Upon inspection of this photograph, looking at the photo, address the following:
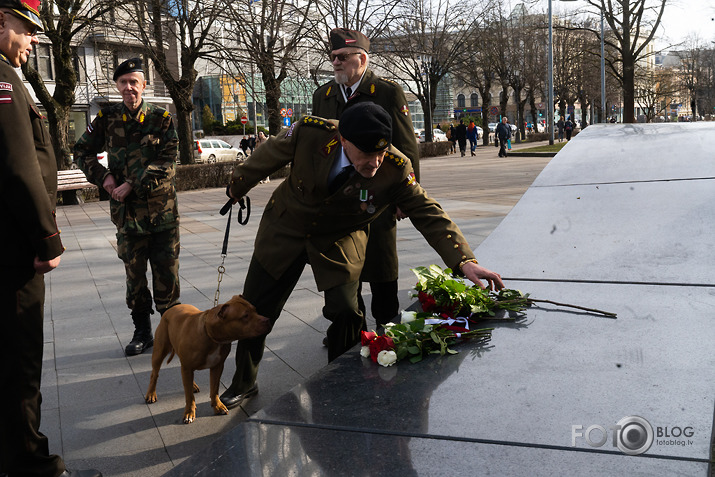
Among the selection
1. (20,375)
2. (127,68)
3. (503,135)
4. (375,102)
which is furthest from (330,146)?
(503,135)

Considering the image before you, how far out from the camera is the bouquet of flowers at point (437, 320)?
3.15m

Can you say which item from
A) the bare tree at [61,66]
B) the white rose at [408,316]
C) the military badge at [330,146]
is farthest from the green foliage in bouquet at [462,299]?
the bare tree at [61,66]

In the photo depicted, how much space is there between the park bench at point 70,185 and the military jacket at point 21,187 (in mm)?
15360

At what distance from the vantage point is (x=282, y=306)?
3773 millimetres

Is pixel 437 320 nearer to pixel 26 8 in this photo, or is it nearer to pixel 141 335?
pixel 26 8

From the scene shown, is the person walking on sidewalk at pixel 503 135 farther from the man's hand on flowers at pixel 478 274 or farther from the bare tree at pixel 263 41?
the man's hand on flowers at pixel 478 274

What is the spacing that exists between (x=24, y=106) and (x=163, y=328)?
5.13ft

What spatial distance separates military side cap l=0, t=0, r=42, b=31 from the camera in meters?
2.65

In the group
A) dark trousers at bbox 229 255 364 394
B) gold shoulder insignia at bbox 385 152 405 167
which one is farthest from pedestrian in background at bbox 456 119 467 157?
gold shoulder insignia at bbox 385 152 405 167

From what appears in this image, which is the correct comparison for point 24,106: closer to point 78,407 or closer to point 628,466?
point 78,407

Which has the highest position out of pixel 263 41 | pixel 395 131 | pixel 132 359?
pixel 263 41

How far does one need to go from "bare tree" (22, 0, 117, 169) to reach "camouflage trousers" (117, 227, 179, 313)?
1439 cm

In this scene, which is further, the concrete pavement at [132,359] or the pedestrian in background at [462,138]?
the pedestrian in background at [462,138]

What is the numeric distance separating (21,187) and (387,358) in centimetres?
172
